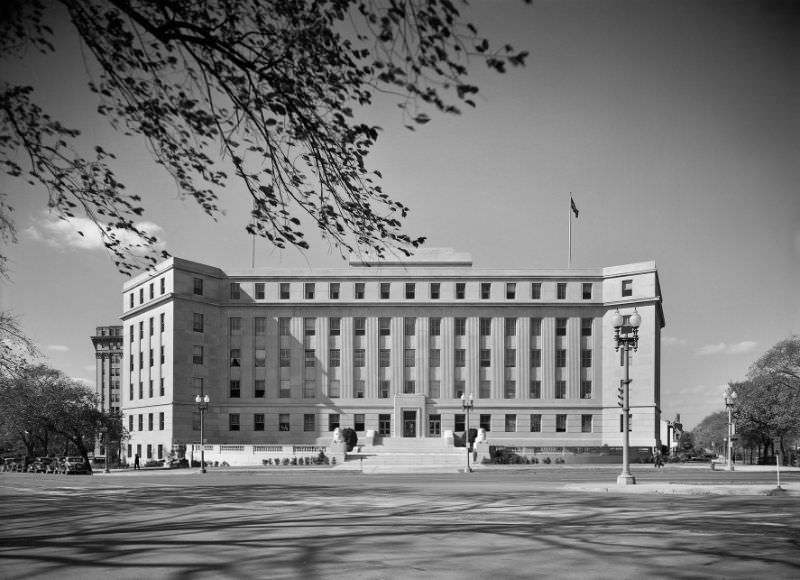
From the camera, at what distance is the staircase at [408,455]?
207 ft

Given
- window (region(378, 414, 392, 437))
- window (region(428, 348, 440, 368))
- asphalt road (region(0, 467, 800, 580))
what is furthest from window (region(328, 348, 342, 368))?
asphalt road (region(0, 467, 800, 580))

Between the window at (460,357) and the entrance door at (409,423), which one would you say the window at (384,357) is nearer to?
the entrance door at (409,423)

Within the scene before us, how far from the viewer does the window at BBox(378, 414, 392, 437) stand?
87.4m

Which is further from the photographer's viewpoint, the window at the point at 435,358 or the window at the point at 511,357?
the window at the point at 435,358

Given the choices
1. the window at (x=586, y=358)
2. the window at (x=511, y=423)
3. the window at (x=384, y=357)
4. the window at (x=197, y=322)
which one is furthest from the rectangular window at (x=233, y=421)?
the window at (x=586, y=358)

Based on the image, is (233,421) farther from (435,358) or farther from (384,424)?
(435,358)

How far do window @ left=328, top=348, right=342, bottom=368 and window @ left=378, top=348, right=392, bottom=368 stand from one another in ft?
15.3

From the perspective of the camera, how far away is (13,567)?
40.6ft

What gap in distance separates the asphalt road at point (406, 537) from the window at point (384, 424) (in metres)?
61.1

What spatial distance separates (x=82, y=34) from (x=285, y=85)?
2.91 metres

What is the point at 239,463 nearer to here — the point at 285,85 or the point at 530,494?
the point at 530,494

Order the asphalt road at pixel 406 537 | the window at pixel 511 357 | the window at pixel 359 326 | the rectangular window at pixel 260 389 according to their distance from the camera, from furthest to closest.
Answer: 1. the window at pixel 359 326
2. the rectangular window at pixel 260 389
3. the window at pixel 511 357
4. the asphalt road at pixel 406 537

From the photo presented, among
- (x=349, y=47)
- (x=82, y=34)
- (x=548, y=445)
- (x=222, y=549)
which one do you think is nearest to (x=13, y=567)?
(x=222, y=549)

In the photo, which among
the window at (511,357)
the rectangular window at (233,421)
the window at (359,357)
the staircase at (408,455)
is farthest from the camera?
the window at (359,357)
